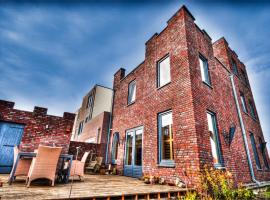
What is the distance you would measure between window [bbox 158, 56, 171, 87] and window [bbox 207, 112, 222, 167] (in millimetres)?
2248

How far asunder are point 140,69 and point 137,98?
6.04ft

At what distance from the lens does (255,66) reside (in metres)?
12.8

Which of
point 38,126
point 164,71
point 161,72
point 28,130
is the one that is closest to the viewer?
point 164,71

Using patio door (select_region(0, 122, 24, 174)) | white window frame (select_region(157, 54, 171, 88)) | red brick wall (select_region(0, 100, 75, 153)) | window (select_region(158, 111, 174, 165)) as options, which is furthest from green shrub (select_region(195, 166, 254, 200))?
patio door (select_region(0, 122, 24, 174))

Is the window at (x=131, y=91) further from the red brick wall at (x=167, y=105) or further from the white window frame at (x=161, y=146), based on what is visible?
the white window frame at (x=161, y=146)

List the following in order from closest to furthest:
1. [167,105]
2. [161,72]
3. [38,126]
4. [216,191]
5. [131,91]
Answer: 1. [216,191]
2. [167,105]
3. [161,72]
4. [38,126]
5. [131,91]

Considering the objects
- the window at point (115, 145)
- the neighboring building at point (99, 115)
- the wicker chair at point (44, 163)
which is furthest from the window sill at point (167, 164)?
the neighboring building at point (99, 115)

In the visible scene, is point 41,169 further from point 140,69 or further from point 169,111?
point 140,69

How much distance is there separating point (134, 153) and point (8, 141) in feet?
19.8

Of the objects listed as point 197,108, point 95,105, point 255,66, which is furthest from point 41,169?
point 255,66

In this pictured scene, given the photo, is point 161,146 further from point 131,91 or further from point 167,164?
point 131,91

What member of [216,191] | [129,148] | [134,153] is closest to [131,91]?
[129,148]

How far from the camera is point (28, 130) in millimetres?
7246

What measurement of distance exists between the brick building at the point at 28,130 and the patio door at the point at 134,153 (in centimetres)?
326
